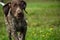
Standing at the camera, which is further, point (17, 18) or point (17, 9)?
point (17, 18)

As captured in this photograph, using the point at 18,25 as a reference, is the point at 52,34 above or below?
below

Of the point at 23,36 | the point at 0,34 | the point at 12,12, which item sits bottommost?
the point at 0,34

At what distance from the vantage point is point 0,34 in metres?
16.8

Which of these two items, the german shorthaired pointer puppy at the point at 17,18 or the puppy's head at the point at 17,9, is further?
the german shorthaired pointer puppy at the point at 17,18

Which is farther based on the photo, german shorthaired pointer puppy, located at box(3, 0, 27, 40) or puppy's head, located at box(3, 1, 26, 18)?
german shorthaired pointer puppy, located at box(3, 0, 27, 40)

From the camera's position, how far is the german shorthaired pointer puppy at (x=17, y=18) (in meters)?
11.7

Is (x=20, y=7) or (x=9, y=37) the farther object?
(x=9, y=37)

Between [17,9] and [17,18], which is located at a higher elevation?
[17,9]

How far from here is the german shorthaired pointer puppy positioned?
11688mm

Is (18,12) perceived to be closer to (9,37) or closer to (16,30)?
(16,30)

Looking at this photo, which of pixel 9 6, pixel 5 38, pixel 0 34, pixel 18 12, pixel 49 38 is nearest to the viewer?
pixel 18 12

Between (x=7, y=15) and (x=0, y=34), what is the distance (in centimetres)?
398

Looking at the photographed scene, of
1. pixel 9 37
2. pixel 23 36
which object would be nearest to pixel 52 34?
pixel 9 37

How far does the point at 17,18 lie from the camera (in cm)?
1180
